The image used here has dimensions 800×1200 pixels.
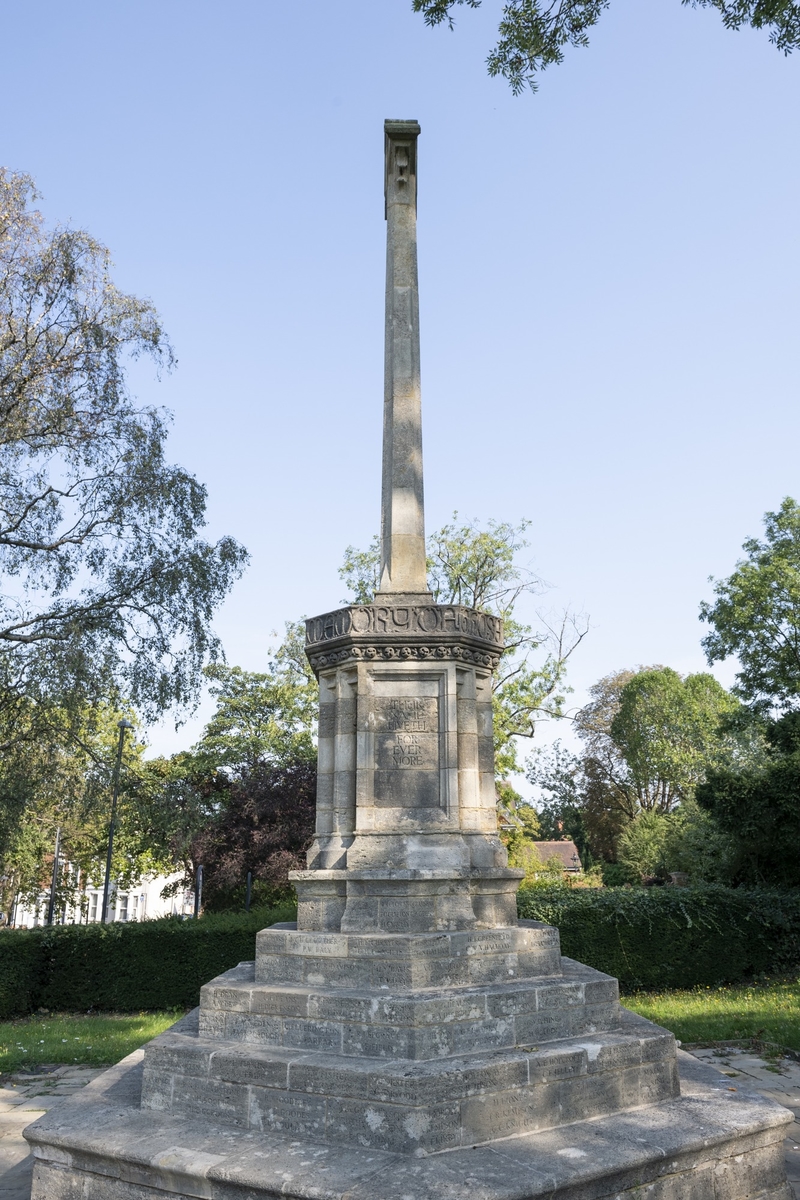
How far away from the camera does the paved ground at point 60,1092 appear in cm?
629

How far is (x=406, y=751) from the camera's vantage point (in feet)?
22.9

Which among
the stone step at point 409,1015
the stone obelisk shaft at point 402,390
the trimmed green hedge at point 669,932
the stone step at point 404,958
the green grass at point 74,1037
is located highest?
the stone obelisk shaft at point 402,390

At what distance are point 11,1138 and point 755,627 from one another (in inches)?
976

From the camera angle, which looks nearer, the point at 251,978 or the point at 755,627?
the point at 251,978

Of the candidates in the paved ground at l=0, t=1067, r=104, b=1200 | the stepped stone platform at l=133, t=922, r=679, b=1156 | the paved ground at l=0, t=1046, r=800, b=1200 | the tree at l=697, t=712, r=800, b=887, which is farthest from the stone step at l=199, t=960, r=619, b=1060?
the tree at l=697, t=712, r=800, b=887

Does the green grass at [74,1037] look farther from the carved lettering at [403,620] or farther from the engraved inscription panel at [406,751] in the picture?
the carved lettering at [403,620]

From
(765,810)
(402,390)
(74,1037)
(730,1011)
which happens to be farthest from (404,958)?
(765,810)

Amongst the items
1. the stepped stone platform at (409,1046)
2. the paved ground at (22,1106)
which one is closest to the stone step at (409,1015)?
the stepped stone platform at (409,1046)

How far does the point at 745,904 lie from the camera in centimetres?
1642

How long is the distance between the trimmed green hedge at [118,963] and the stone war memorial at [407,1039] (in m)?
8.48

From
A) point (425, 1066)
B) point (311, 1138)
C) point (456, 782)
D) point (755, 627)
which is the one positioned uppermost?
point (755, 627)

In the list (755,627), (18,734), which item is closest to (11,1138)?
(18,734)

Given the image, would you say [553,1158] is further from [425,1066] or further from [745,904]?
[745,904]

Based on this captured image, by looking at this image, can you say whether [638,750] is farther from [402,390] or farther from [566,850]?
[402,390]
